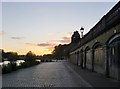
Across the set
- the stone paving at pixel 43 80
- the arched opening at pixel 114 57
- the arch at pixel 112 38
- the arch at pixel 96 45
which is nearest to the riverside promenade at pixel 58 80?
the stone paving at pixel 43 80

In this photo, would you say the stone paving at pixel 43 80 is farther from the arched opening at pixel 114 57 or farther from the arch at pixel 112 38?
the arch at pixel 112 38

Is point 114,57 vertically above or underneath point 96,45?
underneath

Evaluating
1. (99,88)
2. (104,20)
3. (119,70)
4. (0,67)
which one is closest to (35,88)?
(99,88)

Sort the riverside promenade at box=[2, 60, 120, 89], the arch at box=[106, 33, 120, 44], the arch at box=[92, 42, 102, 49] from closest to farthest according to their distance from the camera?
the riverside promenade at box=[2, 60, 120, 89], the arch at box=[106, 33, 120, 44], the arch at box=[92, 42, 102, 49]

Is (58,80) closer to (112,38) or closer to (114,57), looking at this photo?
(114,57)

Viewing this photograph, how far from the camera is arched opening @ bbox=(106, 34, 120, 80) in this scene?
1952cm

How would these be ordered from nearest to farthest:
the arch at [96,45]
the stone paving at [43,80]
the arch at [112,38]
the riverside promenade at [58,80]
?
1. the riverside promenade at [58,80]
2. the stone paving at [43,80]
3. the arch at [112,38]
4. the arch at [96,45]

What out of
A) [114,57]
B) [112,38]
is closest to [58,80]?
[114,57]

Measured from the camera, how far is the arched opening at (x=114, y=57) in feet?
64.0

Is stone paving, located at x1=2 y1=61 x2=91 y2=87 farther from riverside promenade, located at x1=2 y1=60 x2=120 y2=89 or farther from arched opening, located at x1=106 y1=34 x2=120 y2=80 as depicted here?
arched opening, located at x1=106 y1=34 x2=120 y2=80

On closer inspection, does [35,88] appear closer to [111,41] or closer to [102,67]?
[111,41]

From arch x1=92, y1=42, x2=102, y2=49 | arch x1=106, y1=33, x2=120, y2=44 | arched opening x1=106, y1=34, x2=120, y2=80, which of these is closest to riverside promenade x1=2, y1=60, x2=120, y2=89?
arched opening x1=106, y1=34, x2=120, y2=80

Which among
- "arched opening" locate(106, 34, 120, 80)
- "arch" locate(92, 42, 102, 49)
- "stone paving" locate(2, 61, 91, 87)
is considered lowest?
"stone paving" locate(2, 61, 91, 87)

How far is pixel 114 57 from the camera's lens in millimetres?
20688
